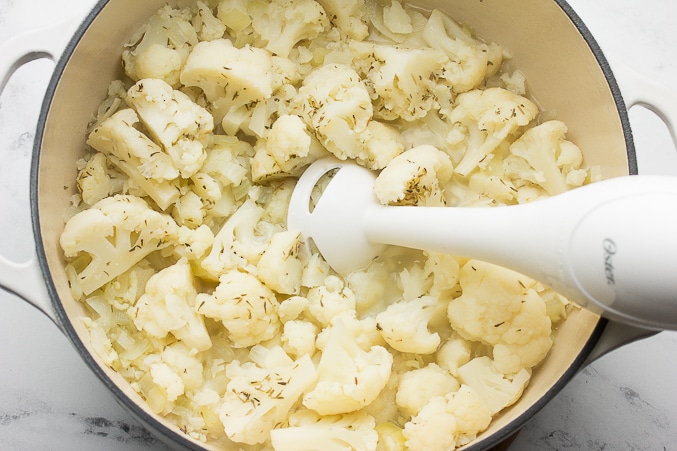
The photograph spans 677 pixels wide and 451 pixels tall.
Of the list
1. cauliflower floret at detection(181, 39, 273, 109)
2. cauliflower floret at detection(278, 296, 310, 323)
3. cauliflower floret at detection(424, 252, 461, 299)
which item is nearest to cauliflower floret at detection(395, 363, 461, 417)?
cauliflower floret at detection(424, 252, 461, 299)

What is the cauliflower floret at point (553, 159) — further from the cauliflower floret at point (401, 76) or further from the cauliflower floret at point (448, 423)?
the cauliflower floret at point (448, 423)

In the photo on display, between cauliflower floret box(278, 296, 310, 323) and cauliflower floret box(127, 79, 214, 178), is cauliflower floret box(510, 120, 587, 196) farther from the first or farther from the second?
cauliflower floret box(127, 79, 214, 178)

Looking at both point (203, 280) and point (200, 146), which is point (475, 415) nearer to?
point (203, 280)

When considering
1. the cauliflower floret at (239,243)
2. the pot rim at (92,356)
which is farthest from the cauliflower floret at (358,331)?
the pot rim at (92,356)

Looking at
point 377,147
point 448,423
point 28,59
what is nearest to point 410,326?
point 448,423

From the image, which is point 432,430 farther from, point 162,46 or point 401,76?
point 162,46

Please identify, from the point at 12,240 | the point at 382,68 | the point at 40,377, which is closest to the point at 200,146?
the point at 382,68
